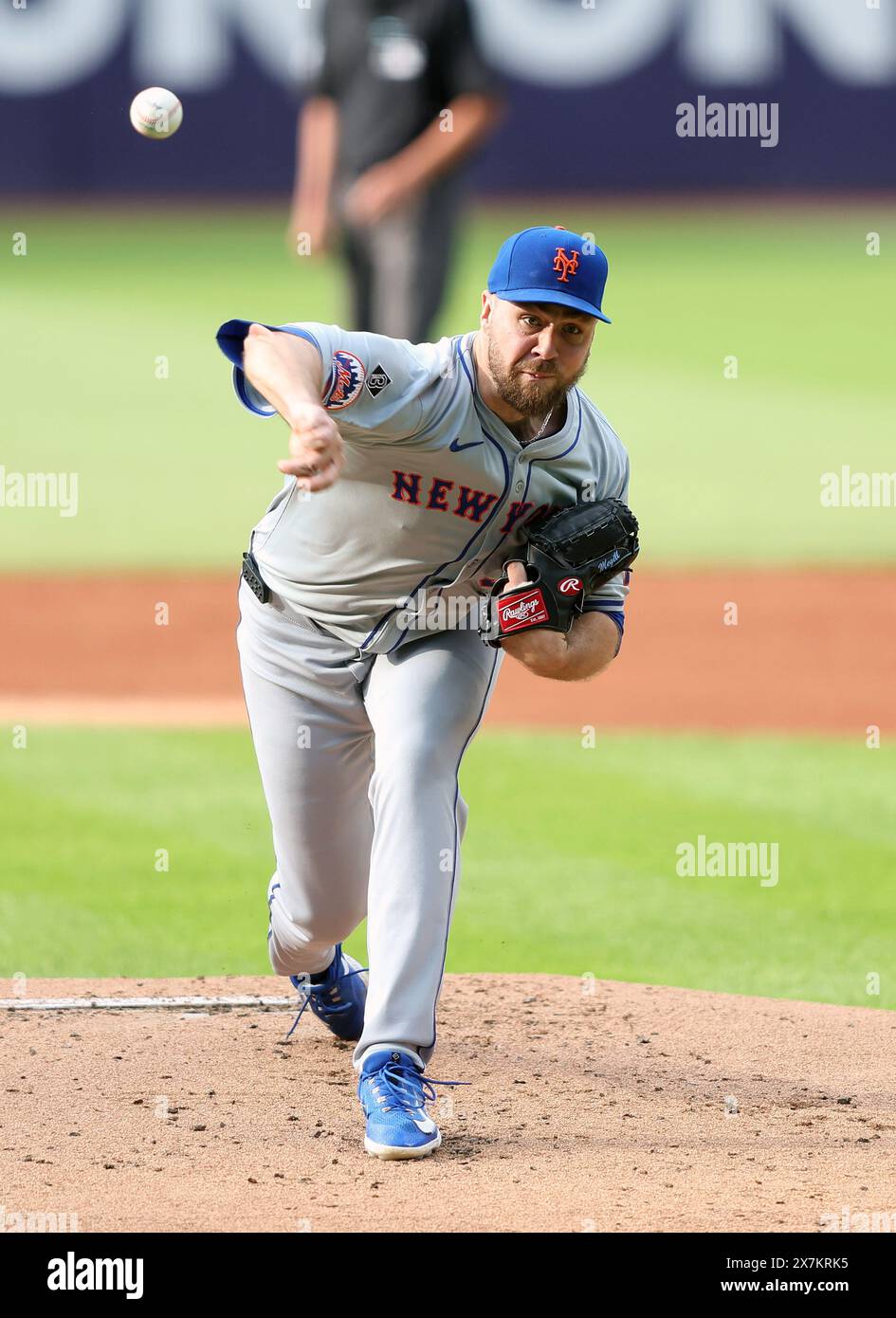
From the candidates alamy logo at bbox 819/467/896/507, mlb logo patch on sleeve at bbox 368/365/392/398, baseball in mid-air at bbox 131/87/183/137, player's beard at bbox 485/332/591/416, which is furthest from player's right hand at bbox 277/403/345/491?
alamy logo at bbox 819/467/896/507

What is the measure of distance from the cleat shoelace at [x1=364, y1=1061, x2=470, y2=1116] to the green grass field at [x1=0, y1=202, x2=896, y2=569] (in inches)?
364

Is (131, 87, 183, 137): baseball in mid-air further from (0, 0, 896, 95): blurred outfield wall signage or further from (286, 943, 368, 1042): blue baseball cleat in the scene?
(0, 0, 896, 95): blurred outfield wall signage

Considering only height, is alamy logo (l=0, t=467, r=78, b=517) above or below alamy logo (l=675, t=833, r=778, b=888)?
above

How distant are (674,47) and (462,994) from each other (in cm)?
1810

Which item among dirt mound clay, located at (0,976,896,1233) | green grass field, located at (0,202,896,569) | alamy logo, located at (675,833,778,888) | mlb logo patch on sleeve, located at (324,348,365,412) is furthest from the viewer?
green grass field, located at (0,202,896,569)

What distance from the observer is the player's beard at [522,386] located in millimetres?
4039

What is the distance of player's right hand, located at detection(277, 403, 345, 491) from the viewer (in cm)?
332

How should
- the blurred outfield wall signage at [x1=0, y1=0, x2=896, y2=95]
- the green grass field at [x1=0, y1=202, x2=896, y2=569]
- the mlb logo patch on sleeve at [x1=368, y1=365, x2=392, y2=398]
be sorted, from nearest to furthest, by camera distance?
1. the mlb logo patch on sleeve at [x1=368, y1=365, x2=392, y2=398]
2. the green grass field at [x1=0, y1=202, x2=896, y2=569]
3. the blurred outfield wall signage at [x1=0, y1=0, x2=896, y2=95]

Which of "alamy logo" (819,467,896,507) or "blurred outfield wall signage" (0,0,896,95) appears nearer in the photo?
"alamy logo" (819,467,896,507)

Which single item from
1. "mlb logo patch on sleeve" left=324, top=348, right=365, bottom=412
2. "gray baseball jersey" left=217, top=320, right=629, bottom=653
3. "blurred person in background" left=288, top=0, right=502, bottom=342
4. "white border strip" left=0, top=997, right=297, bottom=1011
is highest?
"blurred person in background" left=288, top=0, right=502, bottom=342

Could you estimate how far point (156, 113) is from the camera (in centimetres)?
530

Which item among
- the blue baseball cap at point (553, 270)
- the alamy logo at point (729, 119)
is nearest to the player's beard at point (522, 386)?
the blue baseball cap at point (553, 270)

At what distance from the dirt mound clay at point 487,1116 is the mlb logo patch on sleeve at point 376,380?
1.64 metres
